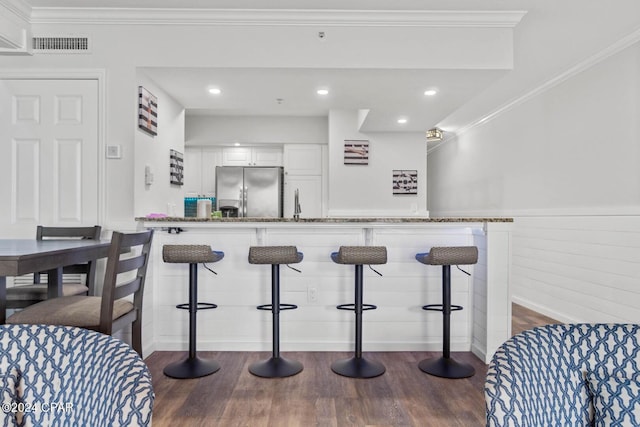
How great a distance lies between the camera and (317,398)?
2.31 m

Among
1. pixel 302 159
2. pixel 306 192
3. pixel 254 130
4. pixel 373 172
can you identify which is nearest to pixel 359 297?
pixel 373 172

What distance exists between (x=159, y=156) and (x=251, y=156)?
285cm

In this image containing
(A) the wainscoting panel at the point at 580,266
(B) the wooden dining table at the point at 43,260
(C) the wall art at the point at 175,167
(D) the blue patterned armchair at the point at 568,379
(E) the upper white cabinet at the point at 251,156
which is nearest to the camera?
(D) the blue patterned armchair at the point at 568,379

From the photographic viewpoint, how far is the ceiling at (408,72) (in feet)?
9.57

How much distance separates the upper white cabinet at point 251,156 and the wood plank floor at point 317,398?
154 inches

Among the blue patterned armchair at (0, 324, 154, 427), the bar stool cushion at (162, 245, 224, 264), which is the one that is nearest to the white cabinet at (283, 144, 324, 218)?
the bar stool cushion at (162, 245, 224, 264)

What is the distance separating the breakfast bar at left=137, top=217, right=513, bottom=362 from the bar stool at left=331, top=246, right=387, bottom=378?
14.3 inches

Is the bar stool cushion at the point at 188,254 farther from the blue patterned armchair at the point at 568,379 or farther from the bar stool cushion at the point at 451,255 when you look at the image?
the blue patterned armchair at the point at 568,379

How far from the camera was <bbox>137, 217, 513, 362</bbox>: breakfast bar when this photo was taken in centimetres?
311

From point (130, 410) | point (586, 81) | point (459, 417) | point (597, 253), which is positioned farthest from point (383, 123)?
point (130, 410)

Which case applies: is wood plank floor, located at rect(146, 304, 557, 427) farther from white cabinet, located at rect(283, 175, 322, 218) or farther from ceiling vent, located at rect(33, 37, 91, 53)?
white cabinet, located at rect(283, 175, 322, 218)

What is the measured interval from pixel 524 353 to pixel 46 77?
11.9 feet

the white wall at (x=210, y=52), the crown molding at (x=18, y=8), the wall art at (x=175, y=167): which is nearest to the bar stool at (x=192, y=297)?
the white wall at (x=210, y=52)

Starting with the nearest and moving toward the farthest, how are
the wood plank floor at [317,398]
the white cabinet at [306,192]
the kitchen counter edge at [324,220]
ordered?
the wood plank floor at [317,398] < the kitchen counter edge at [324,220] < the white cabinet at [306,192]
